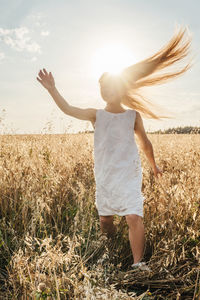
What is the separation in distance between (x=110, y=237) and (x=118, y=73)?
1.41 m

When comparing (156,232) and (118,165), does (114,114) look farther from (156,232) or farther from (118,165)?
(156,232)

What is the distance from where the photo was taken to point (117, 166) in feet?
7.16

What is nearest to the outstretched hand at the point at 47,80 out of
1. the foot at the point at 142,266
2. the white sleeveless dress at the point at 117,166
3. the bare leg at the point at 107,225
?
the white sleeveless dress at the point at 117,166

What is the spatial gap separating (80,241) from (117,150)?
73 centimetres

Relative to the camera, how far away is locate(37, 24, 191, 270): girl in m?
2.07

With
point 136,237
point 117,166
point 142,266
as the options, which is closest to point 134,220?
point 136,237

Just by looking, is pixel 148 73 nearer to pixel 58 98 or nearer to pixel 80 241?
pixel 58 98

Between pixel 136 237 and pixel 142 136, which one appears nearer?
pixel 136 237

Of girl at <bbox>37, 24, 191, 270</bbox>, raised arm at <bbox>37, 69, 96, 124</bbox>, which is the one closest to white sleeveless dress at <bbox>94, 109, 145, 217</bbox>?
girl at <bbox>37, 24, 191, 270</bbox>

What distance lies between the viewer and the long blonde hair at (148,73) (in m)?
2.65

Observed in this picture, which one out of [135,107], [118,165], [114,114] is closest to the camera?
[118,165]

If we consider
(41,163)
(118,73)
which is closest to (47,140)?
(41,163)

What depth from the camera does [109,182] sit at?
2.20 m

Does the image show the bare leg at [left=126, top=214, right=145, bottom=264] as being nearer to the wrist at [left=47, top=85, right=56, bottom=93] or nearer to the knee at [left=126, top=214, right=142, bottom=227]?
the knee at [left=126, top=214, right=142, bottom=227]
